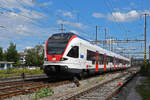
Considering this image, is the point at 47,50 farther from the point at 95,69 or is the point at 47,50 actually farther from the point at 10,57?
the point at 10,57

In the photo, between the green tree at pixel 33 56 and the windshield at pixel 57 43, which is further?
the green tree at pixel 33 56

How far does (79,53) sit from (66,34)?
1.80m

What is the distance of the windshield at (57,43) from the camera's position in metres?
14.7

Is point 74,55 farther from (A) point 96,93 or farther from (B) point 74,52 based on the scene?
(A) point 96,93

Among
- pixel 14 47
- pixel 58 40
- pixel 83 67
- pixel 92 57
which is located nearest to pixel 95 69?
pixel 92 57

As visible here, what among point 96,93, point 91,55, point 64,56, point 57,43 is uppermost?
point 57,43

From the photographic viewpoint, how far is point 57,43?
15.1 meters

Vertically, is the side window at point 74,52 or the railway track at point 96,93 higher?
the side window at point 74,52

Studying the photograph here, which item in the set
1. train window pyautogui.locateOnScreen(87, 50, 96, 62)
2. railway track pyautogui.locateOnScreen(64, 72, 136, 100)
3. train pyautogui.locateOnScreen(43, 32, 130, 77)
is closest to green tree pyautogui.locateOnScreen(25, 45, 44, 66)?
train window pyautogui.locateOnScreen(87, 50, 96, 62)

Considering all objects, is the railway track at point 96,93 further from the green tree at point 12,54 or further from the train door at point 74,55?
the green tree at point 12,54

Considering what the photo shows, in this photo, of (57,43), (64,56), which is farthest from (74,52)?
(57,43)

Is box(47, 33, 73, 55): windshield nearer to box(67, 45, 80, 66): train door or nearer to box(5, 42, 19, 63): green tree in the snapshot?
box(67, 45, 80, 66): train door

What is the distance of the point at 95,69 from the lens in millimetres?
20281

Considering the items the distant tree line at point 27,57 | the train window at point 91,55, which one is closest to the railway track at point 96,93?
the train window at point 91,55
